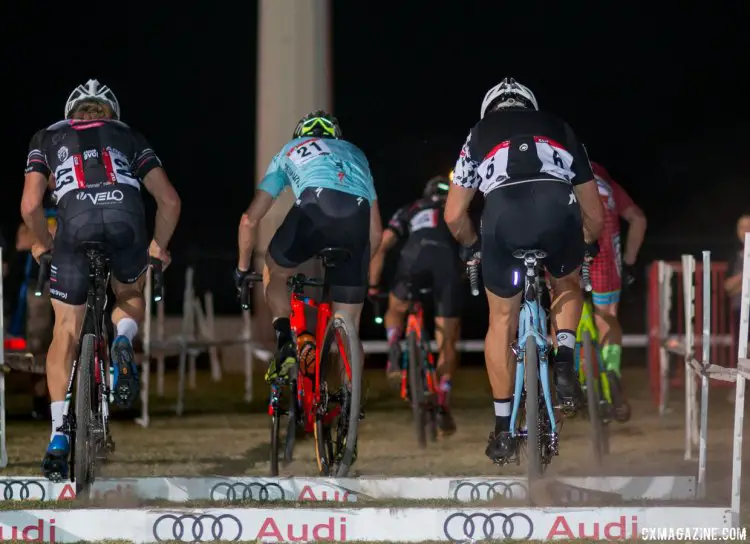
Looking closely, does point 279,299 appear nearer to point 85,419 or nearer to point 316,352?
point 316,352

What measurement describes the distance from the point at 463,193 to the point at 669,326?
7.78 meters

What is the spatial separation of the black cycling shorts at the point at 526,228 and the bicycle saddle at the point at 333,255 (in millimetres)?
1177

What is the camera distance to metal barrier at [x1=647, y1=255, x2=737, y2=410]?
35.7ft

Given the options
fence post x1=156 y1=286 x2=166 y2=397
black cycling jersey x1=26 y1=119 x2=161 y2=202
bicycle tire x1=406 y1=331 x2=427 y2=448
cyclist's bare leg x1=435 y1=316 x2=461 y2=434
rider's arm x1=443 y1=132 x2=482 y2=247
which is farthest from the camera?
fence post x1=156 y1=286 x2=166 y2=397

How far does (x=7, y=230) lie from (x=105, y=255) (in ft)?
58.0

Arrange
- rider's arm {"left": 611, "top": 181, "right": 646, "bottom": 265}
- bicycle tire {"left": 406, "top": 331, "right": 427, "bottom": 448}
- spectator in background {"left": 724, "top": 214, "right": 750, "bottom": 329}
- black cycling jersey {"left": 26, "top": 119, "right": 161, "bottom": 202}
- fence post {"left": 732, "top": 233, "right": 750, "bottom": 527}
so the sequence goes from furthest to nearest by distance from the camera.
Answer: spectator in background {"left": 724, "top": 214, "right": 750, "bottom": 329} < bicycle tire {"left": 406, "top": 331, "right": 427, "bottom": 448} < rider's arm {"left": 611, "top": 181, "right": 646, "bottom": 265} < black cycling jersey {"left": 26, "top": 119, "right": 161, "bottom": 202} < fence post {"left": 732, "top": 233, "right": 750, "bottom": 527}

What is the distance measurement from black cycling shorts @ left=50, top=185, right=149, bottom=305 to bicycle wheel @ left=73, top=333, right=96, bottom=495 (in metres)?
0.47

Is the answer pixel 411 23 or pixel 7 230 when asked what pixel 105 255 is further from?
pixel 411 23

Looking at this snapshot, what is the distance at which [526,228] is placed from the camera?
6.59 m

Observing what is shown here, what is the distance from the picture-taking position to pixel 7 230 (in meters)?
23.9

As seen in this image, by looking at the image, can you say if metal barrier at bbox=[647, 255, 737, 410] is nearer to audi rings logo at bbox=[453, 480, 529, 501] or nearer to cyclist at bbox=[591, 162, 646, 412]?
cyclist at bbox=[591, 162, 646, 412]

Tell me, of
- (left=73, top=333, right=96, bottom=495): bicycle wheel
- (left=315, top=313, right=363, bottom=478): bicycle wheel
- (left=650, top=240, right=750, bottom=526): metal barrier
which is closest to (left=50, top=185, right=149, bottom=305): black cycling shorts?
(left=73, top=333, right=96, bottom=495): bicycle wheel

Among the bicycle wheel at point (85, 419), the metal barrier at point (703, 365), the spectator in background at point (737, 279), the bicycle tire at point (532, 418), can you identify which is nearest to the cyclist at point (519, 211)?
the bicycle tire at point (532, 418)

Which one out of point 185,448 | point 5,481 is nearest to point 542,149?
point 5,481
